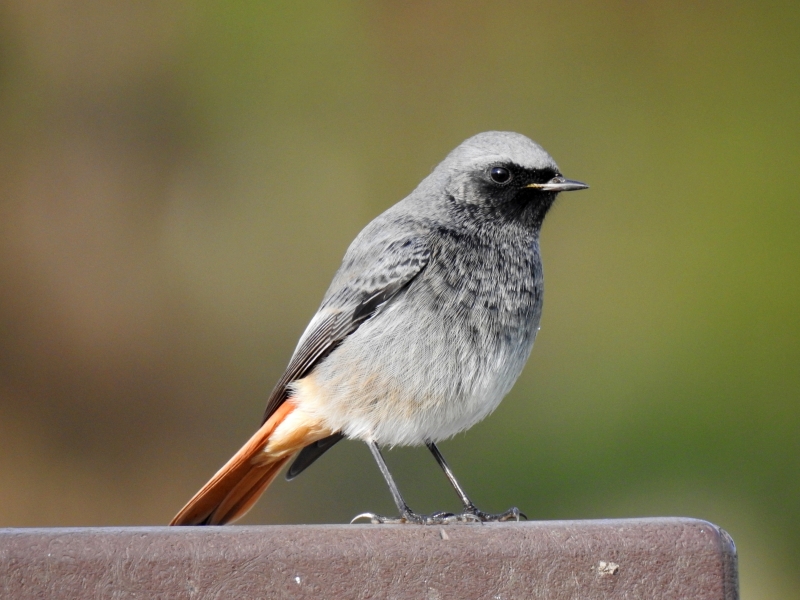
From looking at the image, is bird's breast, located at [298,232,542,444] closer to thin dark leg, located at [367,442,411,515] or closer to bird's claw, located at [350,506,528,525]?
thin dark leg, located at [367,442,411,515]

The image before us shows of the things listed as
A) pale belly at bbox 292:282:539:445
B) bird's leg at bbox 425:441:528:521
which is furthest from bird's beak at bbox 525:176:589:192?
bird's leg at bbox 425:441:528:521

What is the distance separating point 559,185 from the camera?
316 cm

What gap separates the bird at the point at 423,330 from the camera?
9.56 feet

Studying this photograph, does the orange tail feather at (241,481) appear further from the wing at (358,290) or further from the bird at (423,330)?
the wing at (358,290)

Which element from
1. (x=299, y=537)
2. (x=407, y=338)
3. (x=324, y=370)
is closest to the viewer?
(x=299, y=537)

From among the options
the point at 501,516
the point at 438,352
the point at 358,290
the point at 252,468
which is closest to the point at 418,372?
the point at 438,352

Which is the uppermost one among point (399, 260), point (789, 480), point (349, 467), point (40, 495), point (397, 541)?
point (399, 260)

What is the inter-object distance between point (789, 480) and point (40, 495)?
378cm

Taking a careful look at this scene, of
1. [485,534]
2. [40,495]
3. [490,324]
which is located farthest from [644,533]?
[40,495]

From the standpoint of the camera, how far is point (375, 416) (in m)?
3.01

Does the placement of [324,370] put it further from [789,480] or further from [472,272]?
[789,480]

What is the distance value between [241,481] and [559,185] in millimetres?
1385

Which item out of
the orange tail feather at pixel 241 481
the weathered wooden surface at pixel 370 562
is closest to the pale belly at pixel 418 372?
the orange tail feather at pixel 241 481

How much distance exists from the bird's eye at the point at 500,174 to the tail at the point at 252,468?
3.23 ft
